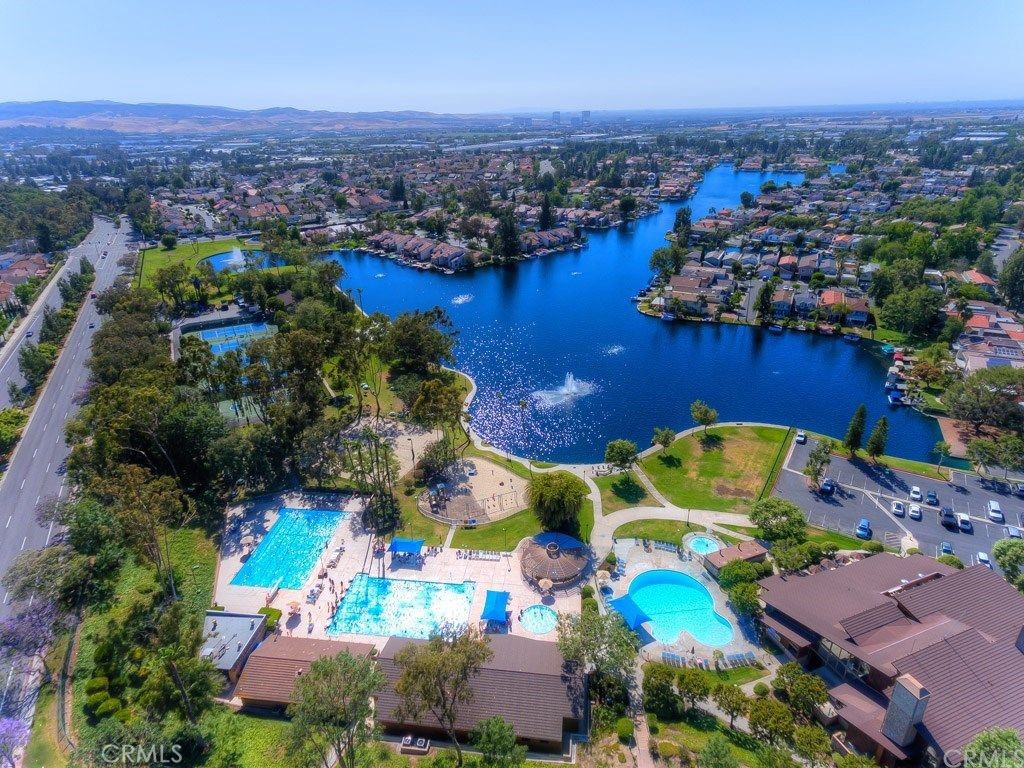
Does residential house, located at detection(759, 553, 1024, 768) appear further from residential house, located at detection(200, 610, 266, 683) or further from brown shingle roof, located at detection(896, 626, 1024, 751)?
residential house, located at detection(200, 610, 266, 683)

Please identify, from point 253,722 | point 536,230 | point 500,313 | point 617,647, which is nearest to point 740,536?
point 617,647

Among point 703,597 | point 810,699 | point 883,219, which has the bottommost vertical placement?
point 703,597

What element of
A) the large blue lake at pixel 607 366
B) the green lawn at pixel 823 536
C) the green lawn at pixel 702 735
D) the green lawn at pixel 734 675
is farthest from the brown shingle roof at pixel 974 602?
the large blue lake at pixel 607 366

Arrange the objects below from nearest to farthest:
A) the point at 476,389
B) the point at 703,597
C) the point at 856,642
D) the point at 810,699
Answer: the point at 810,699 → the point at 856,642 → the point at 703,597 → the point at 476,389

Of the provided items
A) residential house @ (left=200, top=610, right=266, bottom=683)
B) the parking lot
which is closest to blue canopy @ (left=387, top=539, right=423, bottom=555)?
residential house @ (left=200, top=610, right=266, bottom=683)

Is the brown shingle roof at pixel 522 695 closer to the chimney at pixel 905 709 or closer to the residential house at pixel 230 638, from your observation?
the residential house at pixel 230 638

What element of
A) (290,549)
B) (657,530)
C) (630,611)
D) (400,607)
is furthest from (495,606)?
(290,549)

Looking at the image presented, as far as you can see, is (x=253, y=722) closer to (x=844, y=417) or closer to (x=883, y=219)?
(x=844, y=417)
